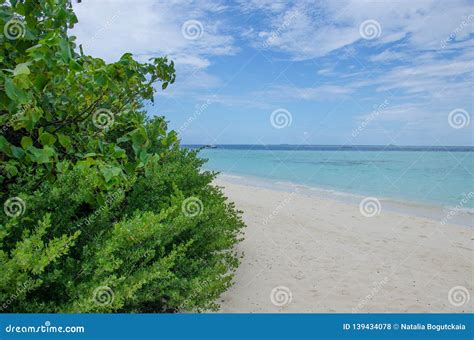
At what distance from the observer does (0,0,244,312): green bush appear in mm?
2555

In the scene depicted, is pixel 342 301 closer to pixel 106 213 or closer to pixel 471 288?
pixel 471 288

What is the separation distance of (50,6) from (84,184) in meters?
1.44

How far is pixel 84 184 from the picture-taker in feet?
11.3

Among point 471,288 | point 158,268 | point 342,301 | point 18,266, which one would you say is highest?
point 471,288

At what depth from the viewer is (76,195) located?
346 centimetres

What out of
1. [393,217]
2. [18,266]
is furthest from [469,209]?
[18,266]
